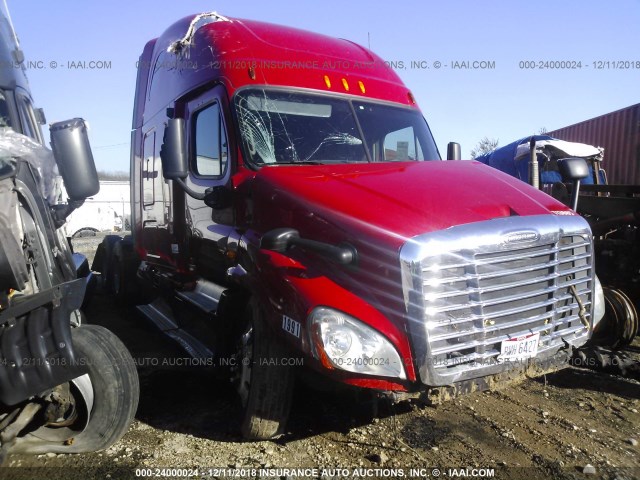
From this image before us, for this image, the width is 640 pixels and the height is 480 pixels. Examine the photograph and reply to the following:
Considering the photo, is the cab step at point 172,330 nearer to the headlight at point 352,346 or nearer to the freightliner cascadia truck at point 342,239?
the freightliner cascadia truck at point 342,239

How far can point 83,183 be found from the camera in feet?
11.1

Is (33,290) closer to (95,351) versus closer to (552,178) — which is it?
(95,351)

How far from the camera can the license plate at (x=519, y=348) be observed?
275 cm

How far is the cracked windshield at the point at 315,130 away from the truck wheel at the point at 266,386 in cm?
119

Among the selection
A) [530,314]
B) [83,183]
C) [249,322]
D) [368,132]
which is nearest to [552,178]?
[368,132]

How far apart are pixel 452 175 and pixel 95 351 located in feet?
8.27

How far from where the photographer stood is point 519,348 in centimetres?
280

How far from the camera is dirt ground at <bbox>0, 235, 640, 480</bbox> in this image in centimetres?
291

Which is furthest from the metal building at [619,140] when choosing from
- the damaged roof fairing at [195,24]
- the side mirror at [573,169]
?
the damaged roof fairing at [195,24]

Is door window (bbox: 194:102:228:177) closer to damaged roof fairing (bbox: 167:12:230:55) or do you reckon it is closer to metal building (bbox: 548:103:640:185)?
damaged roof fairing (bbox: 167:12:230:55)

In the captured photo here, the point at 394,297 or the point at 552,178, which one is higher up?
the point at 394,297

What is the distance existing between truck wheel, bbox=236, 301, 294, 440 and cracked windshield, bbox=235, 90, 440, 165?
1.19m

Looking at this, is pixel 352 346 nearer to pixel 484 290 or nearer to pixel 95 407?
pixel 484 290

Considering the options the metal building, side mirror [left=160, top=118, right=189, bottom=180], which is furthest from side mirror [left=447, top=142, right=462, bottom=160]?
the metal building
